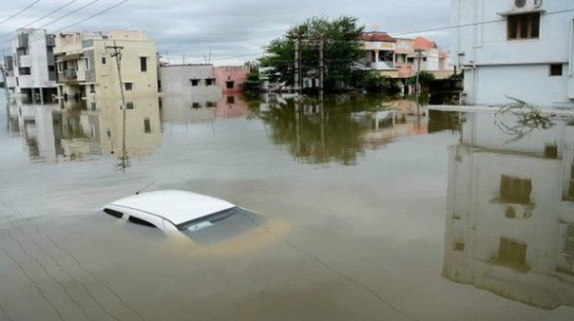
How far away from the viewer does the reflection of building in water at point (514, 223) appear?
23.2ft

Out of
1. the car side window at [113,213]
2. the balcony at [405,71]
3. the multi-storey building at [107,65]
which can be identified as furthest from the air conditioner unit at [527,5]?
the multi-storey building at [107,65]

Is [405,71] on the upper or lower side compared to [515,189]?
upper

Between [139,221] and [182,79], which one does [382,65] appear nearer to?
[182,79]

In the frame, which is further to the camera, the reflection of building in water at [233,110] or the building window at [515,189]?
the reflection of building in water at [233,110]

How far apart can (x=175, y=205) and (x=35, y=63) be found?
254 ft

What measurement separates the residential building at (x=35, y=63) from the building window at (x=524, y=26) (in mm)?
61754

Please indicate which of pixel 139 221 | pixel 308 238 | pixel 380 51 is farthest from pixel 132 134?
pixel 380 51

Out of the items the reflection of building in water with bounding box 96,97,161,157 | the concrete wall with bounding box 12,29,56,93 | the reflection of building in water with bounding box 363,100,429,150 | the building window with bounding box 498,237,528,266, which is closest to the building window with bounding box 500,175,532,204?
the building window with bounding box 498,237,528,266

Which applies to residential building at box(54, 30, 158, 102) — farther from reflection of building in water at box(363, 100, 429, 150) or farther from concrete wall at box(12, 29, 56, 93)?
reflection of building in water at box(363, 100, 429, 150)

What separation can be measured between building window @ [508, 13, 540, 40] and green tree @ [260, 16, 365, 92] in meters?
28.3

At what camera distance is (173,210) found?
8953 millimetres

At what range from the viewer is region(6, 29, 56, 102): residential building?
7588 centimetres

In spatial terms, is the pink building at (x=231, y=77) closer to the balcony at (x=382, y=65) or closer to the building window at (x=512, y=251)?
the balcony at (x=382, y=65)

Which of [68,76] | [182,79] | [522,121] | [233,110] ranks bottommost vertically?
[522,121]
